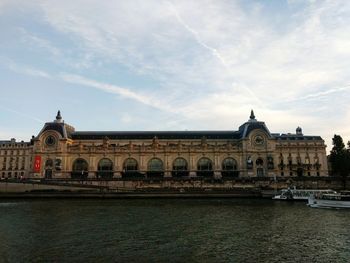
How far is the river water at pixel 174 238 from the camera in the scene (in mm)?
28688

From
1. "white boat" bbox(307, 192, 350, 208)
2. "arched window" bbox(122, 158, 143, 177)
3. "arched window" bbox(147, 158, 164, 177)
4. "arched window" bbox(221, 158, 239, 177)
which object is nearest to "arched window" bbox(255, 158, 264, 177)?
"arched window" bbox(221, 158, 239, 177)

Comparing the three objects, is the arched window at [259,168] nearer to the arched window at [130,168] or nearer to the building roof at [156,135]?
the building roof at [156,135]

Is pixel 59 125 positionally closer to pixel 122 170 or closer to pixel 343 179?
pixel 122 170

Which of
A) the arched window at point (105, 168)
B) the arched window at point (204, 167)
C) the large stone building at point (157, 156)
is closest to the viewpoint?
the arched window at point (204, 167)

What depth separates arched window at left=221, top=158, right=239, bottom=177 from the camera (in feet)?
424

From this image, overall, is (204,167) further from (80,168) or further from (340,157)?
(80,168)

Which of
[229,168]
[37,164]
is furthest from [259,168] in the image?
[37,164]

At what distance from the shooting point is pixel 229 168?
427ft

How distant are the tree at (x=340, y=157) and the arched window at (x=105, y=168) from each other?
76434mm

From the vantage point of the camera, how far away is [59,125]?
13612cm

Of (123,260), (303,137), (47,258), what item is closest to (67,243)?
(47,258)

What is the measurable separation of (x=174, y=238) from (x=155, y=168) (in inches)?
3729

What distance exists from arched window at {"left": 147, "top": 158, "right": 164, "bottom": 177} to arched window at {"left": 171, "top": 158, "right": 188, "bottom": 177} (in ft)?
15.1

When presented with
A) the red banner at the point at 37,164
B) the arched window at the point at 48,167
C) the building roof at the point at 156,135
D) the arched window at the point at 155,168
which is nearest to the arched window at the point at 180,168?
the arched window at the point at 155,168
